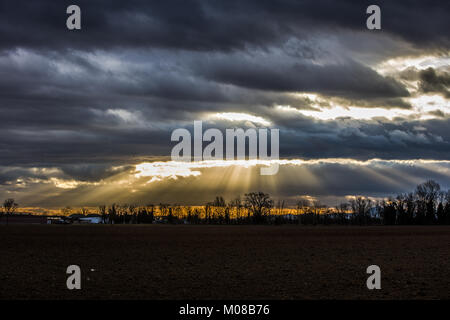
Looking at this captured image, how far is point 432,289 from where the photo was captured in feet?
88.8

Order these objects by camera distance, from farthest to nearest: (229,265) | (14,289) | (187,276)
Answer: (229,265), (187,276), (14,289)

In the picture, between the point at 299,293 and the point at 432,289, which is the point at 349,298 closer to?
the point at 299,293

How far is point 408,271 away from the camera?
3391cm

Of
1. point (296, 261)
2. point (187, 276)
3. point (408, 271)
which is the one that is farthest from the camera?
point (296, 261)

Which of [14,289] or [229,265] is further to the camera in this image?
[229,265]

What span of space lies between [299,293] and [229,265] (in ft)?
39.2
